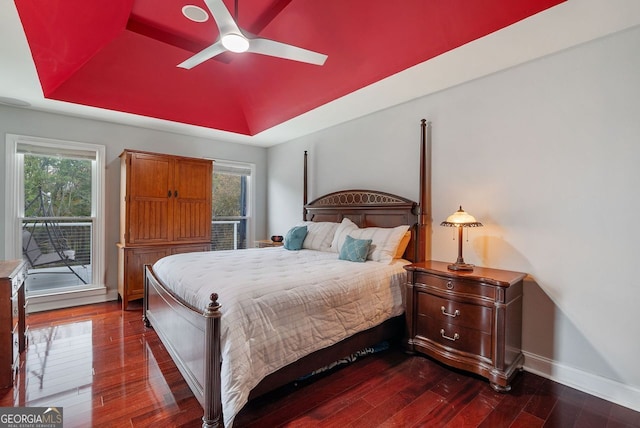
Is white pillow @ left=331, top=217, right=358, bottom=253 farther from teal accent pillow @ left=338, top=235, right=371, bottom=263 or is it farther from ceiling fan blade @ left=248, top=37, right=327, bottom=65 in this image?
ceiling fan blade @ left=248, top=37, right=327, bottom=65

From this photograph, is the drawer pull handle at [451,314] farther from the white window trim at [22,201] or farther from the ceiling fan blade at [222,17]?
the white window trim at [22,201]

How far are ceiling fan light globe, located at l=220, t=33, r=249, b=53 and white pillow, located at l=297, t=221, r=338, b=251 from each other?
2.25 meters

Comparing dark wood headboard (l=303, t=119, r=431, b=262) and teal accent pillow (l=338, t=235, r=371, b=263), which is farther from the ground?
dark wood headboard (l=303, t=119, r=431, b=262)

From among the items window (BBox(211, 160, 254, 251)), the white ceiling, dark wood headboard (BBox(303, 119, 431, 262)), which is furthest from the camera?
window (BBox(211, 160, 254, 251))

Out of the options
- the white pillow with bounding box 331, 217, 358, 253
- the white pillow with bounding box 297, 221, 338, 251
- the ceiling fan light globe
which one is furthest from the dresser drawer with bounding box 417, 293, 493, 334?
the ceiling fan light globe

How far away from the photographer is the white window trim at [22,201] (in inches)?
143

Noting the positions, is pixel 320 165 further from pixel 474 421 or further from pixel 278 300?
pixel 474 421

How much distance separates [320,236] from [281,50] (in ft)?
7.22

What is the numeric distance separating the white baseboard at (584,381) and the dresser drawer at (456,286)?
78cm

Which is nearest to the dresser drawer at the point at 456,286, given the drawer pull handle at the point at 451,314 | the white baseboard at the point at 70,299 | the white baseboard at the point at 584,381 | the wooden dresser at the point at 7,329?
the drawer pull handle at the point at 451,314

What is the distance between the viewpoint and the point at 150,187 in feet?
13.3

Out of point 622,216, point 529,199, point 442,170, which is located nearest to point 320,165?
point 442,170

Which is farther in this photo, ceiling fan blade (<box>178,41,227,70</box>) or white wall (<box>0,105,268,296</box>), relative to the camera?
white wall (<box>0,105,268,296</box>)

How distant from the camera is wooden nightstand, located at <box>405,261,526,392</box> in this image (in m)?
2.21
